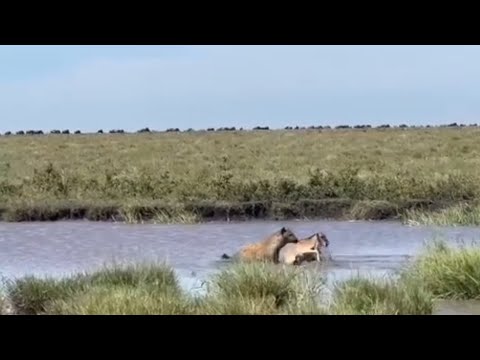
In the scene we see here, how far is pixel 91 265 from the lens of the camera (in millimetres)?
13250

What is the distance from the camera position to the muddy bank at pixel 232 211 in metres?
19.6

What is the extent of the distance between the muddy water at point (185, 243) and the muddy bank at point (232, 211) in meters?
0.56

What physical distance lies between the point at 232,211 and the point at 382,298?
11897 millimetres

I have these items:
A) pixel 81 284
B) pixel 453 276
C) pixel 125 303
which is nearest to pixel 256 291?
pixel 125 303

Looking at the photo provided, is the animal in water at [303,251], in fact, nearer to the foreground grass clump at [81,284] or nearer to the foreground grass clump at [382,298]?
the foreground grass clump at [81,284]

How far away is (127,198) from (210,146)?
30.6 metres

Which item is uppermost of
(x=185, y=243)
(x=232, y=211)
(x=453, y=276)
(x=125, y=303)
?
(x=125, y=303)

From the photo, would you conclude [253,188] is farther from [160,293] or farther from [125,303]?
[125,303]

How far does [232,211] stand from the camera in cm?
2003
